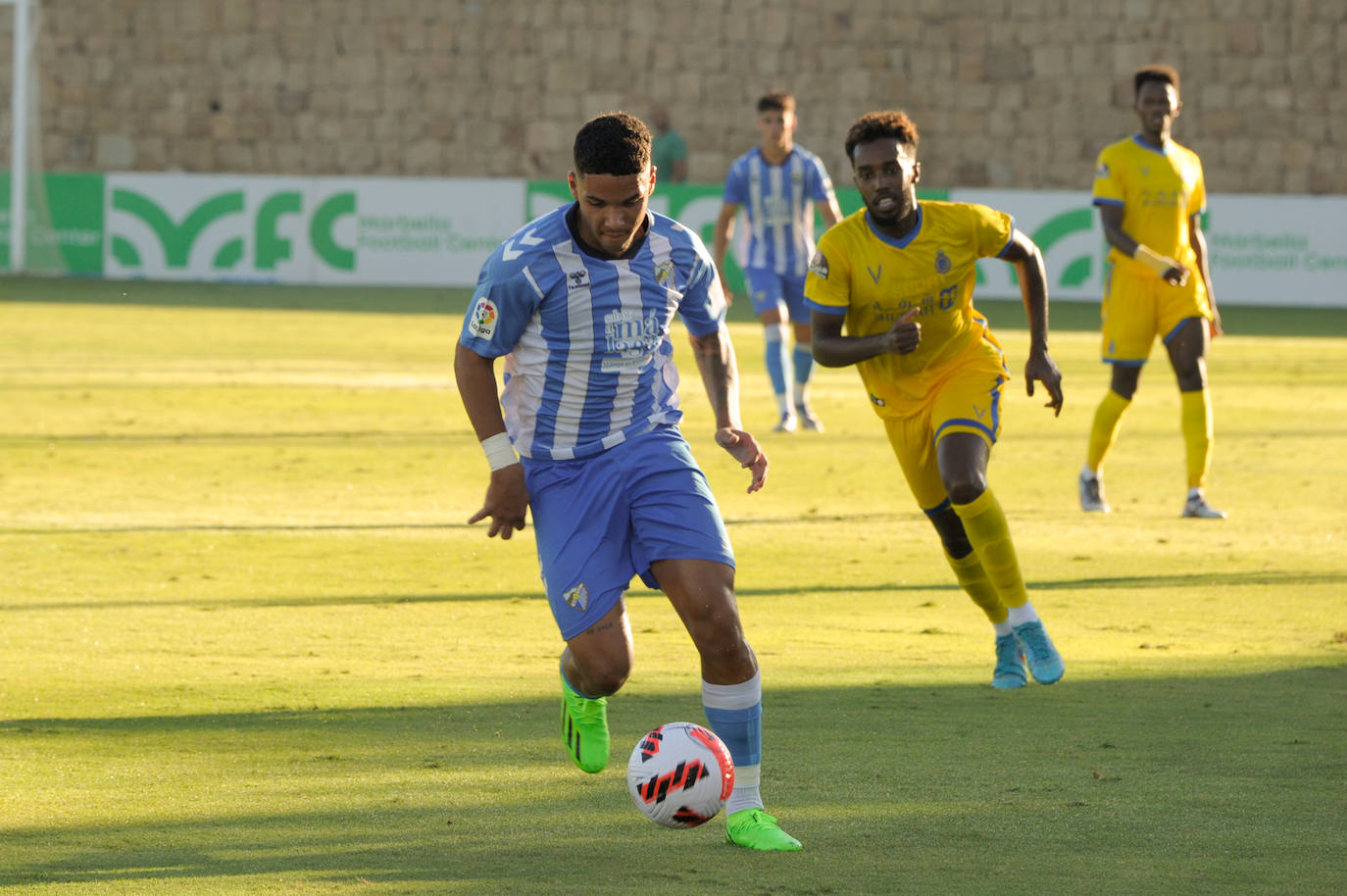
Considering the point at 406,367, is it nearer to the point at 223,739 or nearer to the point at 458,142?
the point at 223,739

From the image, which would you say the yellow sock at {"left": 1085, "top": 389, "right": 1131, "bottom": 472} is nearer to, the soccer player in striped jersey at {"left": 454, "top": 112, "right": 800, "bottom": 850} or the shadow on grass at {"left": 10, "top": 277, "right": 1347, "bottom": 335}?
the soccer player in striped jersey at {"left": 454, "top": 112, "right": 800, "bottom": 850}

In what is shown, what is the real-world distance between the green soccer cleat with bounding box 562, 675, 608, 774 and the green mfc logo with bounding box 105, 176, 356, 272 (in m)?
24.9

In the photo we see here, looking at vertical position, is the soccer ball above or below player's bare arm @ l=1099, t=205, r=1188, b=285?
below

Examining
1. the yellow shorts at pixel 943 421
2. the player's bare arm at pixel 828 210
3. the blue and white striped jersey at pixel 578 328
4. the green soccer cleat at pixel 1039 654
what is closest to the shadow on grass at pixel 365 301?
the player's bare arm at pixel 828 210

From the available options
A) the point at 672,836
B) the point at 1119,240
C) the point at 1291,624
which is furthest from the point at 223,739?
the point at 1119,240

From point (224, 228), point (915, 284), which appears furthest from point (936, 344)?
point (224, 228)

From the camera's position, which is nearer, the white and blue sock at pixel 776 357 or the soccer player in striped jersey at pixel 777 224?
the white and blue sock at pixel 776 357

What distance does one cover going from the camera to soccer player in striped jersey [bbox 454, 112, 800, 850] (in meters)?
4.97

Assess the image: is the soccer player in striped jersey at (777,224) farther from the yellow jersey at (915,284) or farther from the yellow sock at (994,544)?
the yellow sock at (994,544)

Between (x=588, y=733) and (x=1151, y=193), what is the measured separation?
6278 mm

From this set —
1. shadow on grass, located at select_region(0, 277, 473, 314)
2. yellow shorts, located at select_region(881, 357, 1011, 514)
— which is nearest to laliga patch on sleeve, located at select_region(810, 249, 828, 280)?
yellow shorts, located at select_region(881, 357, 1011, 514)

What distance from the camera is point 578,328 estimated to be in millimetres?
5223

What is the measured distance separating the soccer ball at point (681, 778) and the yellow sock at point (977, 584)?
7.37ft

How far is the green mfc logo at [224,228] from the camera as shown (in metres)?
29.8
